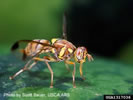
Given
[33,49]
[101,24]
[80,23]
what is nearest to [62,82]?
[33,49]

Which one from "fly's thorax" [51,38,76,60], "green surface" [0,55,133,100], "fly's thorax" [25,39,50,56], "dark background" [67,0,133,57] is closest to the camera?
"green surface" [0,55,133,100]

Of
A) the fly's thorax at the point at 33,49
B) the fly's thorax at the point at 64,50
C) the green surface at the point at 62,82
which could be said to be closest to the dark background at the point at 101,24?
the green surface at the point at 62,82

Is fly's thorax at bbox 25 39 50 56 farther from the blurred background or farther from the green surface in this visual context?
the blurred background

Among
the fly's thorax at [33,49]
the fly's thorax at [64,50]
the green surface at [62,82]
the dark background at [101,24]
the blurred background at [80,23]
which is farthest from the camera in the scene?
the dark background at [101,24]

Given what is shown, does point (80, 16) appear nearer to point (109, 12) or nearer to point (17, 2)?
point (109, 12)

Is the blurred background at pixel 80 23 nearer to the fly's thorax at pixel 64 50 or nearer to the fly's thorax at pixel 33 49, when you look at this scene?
the fly's thorax at pixel 33 49

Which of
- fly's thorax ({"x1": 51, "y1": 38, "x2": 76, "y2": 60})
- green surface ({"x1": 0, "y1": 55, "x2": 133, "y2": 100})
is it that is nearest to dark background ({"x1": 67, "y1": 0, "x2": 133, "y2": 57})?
green surface ({"x1": 0, "y1": 55, "x2": 133, "y2": 100})

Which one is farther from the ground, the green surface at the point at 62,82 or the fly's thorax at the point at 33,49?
the fly's thorax at the point at 33,49
